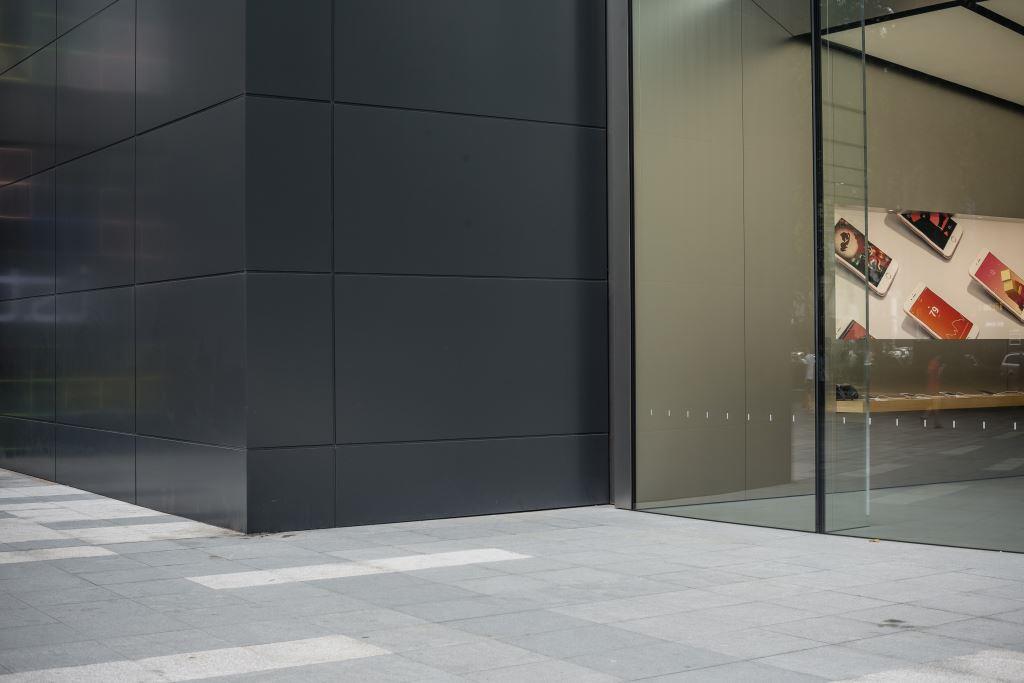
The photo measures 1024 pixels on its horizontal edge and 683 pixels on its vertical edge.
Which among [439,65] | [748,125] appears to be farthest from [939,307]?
[439,65]

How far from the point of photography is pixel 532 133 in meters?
14.1

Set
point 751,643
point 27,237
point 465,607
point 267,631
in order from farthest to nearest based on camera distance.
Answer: point 27,237 → point 465,607 → point 267,631 → point 751,643

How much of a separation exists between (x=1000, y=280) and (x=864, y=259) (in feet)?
5.20

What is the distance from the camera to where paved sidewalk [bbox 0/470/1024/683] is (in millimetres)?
7039

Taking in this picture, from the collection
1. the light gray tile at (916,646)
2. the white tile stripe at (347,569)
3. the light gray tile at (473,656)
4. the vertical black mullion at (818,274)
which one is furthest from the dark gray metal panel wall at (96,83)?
the light gray tile at (916,646)

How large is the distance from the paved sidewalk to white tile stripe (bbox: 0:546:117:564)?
54 millimetres

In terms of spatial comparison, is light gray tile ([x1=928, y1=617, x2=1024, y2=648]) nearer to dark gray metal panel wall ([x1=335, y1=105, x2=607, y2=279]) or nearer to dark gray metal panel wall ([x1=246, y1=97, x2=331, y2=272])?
dark gray metal panel wall ([x1=335, y1=105, x2=607, y2=279])

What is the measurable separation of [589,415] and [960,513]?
4.62 meters

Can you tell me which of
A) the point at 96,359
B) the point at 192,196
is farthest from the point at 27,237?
the point at 192,196

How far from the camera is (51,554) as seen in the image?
440 inches

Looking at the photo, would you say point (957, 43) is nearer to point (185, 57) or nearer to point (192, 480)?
point (185, 57)

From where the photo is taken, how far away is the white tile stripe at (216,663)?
22.2 ft

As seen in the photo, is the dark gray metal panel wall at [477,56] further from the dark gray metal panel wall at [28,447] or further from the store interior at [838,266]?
the dark gray metal panel wall at [28,447]

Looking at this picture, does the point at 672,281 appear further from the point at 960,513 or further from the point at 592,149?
the point at 960,513
